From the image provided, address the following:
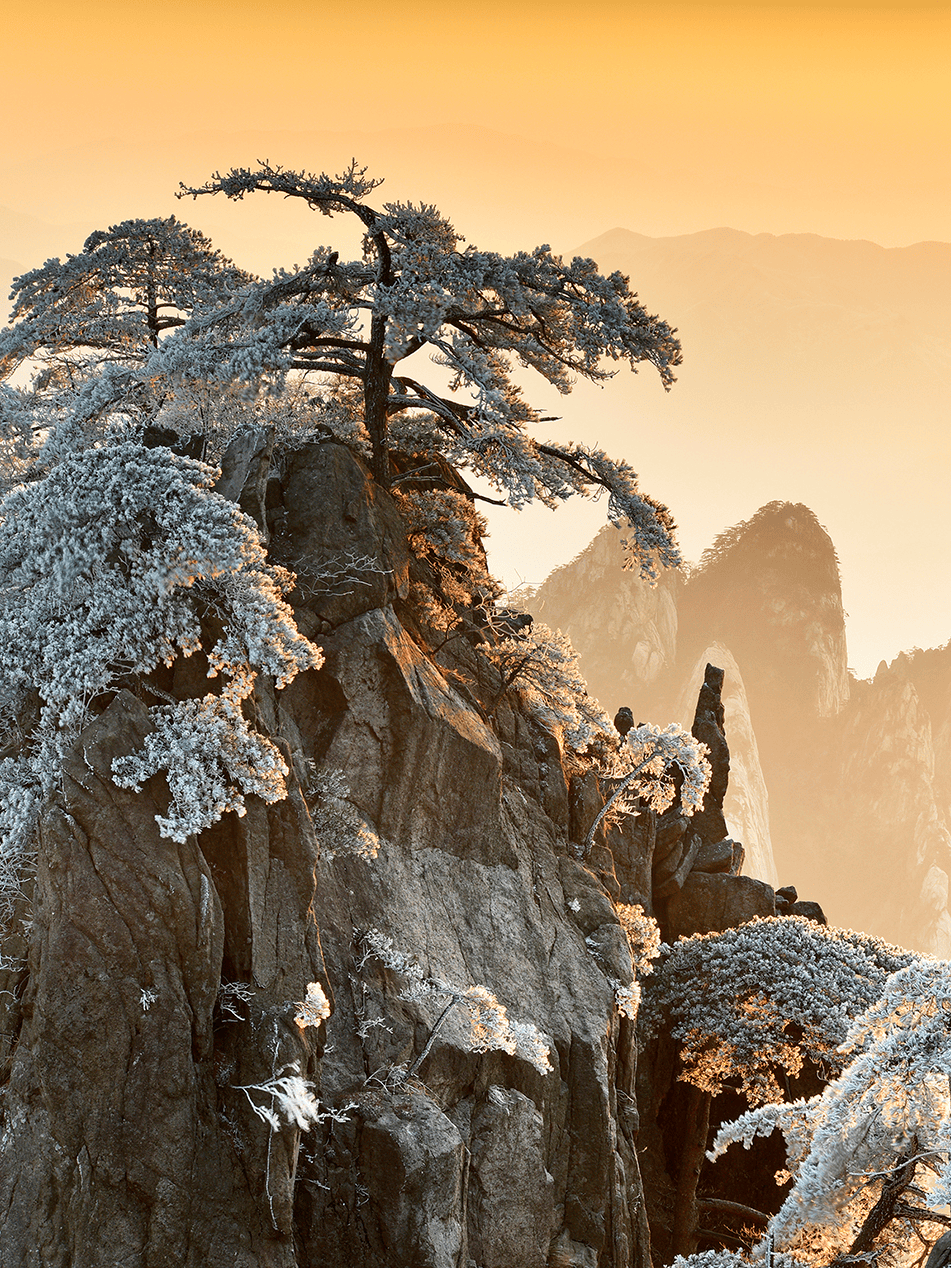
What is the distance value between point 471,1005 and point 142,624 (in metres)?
6.79

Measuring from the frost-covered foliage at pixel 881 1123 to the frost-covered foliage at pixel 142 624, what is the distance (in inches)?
280

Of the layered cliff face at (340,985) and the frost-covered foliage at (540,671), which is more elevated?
the frost-covered foliage at (540,671)

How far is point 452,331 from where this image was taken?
16781 mm

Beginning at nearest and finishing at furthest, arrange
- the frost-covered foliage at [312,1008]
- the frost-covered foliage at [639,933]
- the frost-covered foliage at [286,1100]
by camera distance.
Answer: the frost-covered foliage at [286,1100]
the frost-covered foliage at [312,1008]
the frost-covered foliage at [639,933]

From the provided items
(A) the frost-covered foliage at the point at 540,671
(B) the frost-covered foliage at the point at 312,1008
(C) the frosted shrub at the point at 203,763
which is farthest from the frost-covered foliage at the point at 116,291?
(B) the frost-covered foliage at the point at 312,1008

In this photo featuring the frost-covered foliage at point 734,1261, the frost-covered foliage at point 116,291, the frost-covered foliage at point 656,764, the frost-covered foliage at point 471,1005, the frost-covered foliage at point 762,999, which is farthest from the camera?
the frost-covered foliage at point 656,764

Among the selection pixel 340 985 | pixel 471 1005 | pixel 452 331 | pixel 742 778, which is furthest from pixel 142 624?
pixel 742 778

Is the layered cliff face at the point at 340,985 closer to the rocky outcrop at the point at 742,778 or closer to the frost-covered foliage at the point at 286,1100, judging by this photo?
the frost-covered foliage at the point at 286,1100

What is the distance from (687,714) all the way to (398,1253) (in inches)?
3747

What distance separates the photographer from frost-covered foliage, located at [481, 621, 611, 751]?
18312 millimetres

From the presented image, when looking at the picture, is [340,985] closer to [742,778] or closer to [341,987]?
[341,987]

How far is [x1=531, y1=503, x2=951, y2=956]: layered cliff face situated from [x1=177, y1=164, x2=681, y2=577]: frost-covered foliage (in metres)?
93.8

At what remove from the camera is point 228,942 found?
9977mm

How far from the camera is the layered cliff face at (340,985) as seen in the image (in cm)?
881
